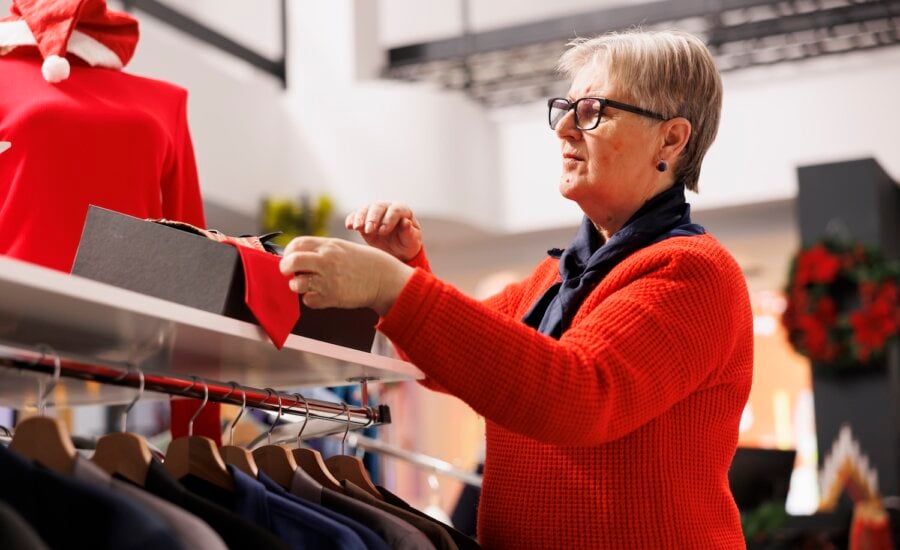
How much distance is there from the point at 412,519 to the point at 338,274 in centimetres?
40

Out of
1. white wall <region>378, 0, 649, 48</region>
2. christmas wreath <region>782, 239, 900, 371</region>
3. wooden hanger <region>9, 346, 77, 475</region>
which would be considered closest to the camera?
wooden hanger <region>9, 346, 77, 475</region>

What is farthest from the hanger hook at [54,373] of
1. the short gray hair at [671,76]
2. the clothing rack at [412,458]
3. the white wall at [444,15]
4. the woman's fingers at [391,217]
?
the white wall at [444,15]

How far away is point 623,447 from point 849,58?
6178 millimetres

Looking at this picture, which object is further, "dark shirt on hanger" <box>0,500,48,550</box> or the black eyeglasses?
the black eyeglasses

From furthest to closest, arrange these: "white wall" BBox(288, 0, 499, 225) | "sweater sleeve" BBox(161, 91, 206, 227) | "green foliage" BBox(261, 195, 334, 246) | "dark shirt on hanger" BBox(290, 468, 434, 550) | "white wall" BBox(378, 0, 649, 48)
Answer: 1. "white wall" BBox(378, 0, 649, 48)
2. "white wall" BBox(288, 0, 499, 225)
3. "green foliage" BBox(261, 195, 334, 246)
4. "sweater sleeve" BBox(161, 91, 206, 227)
5. "dark shirt on hanger" BBox(290, 468, 434, 550)

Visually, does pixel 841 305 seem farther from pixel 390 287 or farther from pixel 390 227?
pixel 390 287

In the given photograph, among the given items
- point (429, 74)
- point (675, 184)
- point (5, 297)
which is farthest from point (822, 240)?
point (5, 297)

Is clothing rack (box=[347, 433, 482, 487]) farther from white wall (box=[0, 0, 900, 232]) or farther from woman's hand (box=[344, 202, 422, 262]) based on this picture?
white wall (box=[0, 0, 900, 232])

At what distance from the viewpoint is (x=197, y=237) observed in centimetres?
130

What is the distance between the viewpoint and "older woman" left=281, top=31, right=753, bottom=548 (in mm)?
1270

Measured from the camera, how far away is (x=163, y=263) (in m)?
1.32

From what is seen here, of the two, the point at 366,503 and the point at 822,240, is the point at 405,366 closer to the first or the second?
the point at 366,503

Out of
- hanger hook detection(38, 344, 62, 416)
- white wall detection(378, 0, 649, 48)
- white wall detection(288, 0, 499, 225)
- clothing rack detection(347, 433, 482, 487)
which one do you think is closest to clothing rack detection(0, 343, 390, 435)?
hanger hook detection(38, 344, 62, 416)

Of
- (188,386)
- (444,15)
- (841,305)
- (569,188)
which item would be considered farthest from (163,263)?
(444,15)
